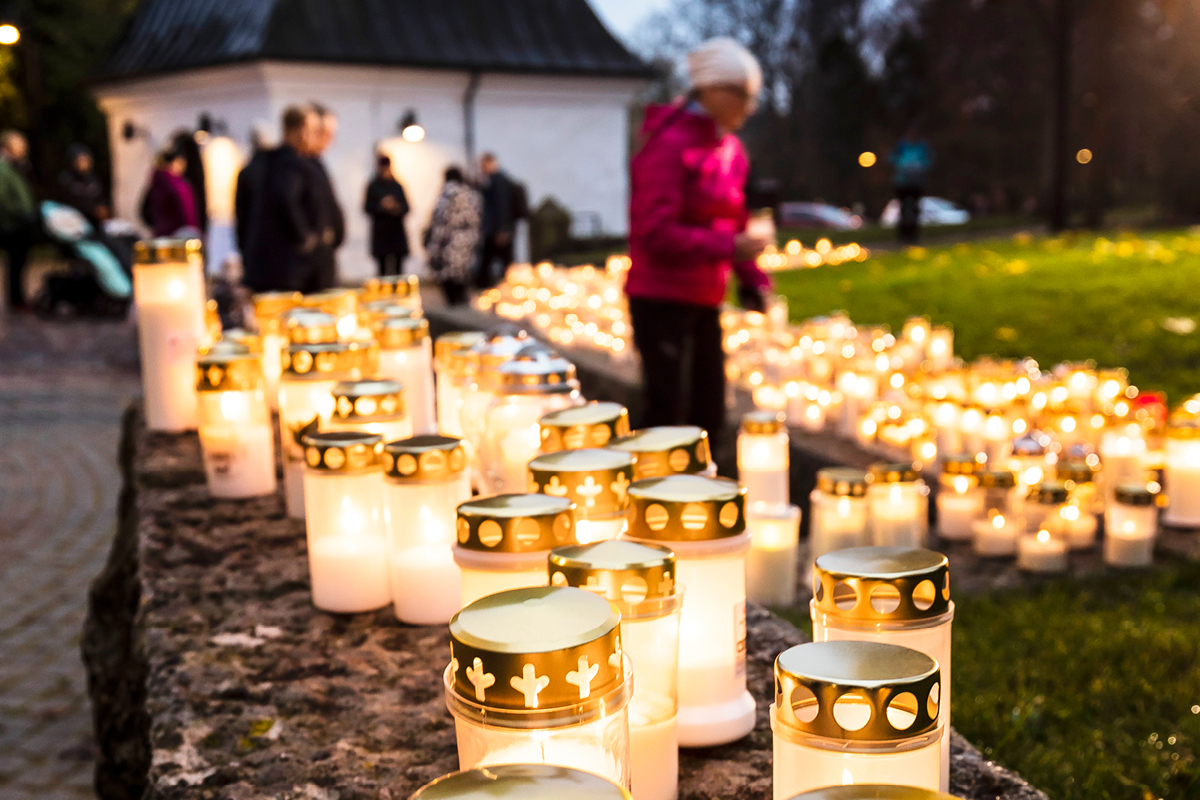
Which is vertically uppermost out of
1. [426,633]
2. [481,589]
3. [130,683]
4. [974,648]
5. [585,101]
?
[585,101]

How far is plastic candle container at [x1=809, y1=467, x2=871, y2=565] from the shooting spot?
142 inches

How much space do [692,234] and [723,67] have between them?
602 millimetres

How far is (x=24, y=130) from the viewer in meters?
29.7

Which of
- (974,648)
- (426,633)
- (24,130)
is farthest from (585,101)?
(426,633)

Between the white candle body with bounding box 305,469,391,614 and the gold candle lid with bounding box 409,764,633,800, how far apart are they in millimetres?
1087

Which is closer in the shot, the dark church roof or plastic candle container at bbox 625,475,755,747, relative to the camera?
plastic candle container at bbox 625,475,755,747

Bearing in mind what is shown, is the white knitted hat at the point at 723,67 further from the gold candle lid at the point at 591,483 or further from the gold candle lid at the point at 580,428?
the gold candle lid at the point at 591,483

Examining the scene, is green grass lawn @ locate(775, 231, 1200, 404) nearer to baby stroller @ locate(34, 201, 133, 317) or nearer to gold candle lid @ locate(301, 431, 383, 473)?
gold candle lid @ locate(301, 431, 383, 473)

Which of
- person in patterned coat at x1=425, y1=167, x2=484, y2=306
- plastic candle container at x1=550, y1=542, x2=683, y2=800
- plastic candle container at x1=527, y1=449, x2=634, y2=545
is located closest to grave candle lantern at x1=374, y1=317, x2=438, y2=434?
plastic candle container at x1=527, y1=449, x2=634, y2=545

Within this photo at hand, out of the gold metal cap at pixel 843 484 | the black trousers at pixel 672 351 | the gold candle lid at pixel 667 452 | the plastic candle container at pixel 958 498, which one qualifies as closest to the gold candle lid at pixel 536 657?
the gold candle lid at pixel 667 452

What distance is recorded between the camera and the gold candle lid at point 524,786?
83 centimetres

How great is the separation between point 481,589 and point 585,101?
22.4m

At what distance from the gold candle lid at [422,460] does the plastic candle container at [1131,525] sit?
3.29 m

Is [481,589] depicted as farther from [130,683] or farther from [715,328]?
[715,328]
